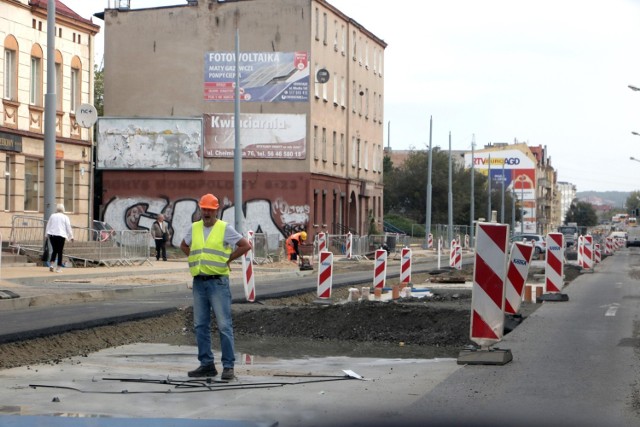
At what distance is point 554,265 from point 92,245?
708 inches

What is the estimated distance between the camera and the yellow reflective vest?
37.9 feet

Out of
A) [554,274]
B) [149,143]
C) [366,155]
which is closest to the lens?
[554,274]

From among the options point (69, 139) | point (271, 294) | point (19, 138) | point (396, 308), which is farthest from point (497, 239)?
point (69, 139)

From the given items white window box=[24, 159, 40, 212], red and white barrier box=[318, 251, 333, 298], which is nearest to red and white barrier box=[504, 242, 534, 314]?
red and white barrier box=[318, 251, 333, 298]

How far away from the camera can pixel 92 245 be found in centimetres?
3772

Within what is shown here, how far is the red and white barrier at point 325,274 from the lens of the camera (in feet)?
73.4

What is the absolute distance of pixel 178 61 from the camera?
61406 millimetres

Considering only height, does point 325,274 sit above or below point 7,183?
below

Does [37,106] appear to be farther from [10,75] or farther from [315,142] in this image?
[315,142]

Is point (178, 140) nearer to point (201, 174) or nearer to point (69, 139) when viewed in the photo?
point (201, 174)

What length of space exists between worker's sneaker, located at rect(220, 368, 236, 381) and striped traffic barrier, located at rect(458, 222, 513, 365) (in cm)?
264

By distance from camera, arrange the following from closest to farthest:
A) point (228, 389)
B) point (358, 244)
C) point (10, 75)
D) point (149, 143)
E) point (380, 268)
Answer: point (228, 389), point (380, 268), point (10, 75), point (358, 244), point (149, 143)

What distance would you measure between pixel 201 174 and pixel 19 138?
2255cm

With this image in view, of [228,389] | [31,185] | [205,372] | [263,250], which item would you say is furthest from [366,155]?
[228,389]
